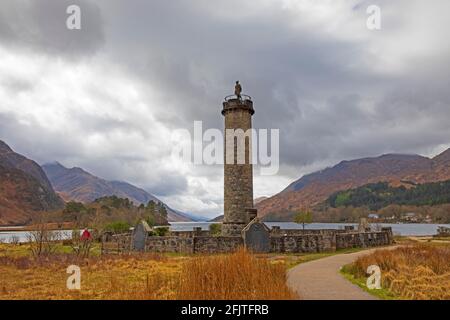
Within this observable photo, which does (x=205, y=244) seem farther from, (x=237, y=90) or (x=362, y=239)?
(x=237, y=90)

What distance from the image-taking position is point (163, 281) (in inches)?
545

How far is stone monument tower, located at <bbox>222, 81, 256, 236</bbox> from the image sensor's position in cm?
3409

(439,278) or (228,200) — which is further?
(228,200)

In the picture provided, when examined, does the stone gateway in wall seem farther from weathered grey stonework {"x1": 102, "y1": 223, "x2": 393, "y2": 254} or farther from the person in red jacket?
the person in red jacket

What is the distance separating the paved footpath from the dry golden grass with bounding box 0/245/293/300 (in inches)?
33.5

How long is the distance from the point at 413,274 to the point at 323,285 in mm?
3316

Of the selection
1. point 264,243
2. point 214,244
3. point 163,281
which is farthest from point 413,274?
point 214,244

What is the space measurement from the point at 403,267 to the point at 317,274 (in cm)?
320

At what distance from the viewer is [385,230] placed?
33.9 m

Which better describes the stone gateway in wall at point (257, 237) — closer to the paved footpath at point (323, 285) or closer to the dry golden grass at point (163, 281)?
the dry golden grass at point (163, 281)

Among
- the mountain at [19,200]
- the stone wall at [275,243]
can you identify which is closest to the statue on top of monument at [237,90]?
the stone wall at [275,243]

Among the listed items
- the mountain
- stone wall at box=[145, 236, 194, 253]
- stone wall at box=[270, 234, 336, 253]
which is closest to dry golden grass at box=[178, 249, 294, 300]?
stone wall at box=[270, 234, 336, 253]
